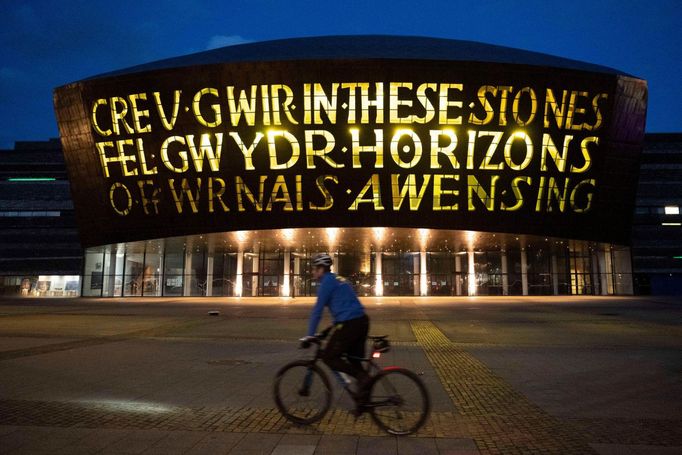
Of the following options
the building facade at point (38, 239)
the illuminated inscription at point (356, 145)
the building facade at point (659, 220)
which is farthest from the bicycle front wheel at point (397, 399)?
the building facade at point (38, 239)

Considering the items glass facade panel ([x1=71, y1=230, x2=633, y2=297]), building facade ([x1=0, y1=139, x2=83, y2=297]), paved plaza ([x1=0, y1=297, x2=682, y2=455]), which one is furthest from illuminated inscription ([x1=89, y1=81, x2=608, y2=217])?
paved plaza ([x1=0, y1=297, x2=682, y2=455])

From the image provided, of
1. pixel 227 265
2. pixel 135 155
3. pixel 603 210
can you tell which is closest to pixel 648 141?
pixel 603 210

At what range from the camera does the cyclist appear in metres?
6.09

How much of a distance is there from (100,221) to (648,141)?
5732 cm

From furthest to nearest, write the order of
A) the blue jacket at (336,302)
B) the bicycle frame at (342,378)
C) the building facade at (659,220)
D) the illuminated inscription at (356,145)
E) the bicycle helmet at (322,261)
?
the building facade at (659,220)
the illuminated inscription at (356,145)
the bicycle helmet at (322,261)
the blue jacket at (336,302)
the bicycle frame at (342,378)

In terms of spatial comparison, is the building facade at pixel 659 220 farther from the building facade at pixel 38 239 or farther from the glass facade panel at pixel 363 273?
the building facade at pixel 38 239

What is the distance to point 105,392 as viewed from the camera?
812 centimetres

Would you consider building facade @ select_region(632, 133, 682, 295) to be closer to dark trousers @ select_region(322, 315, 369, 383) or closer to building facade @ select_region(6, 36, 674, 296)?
building facade @ select_region(6, 36, 674, 296)

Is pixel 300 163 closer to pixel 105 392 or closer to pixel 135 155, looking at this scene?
pixel 135 155

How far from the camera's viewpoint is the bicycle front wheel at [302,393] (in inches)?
247

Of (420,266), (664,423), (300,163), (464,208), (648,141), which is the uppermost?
(648,141)

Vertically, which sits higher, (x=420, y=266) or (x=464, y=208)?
(x=464, y=208)

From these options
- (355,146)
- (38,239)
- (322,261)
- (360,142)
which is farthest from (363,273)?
(322,261)

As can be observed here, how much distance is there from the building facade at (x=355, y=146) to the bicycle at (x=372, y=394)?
31.8m
